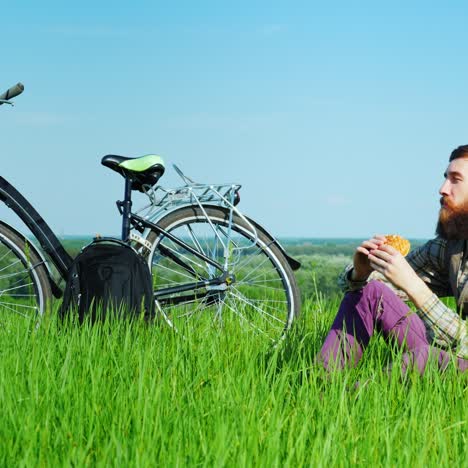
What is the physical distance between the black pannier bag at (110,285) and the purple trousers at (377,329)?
4.24 ft

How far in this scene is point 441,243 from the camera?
3523mm

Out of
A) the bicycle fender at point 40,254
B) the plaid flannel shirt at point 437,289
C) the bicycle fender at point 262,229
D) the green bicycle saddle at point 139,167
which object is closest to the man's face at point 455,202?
the plaid flannel shirt at point 437,289

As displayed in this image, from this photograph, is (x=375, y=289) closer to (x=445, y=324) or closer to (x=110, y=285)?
(x=445, y=324)

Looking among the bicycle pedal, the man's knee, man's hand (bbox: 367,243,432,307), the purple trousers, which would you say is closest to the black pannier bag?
the bicycle pedal

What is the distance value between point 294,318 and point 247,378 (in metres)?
1.86

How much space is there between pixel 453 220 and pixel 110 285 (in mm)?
1944

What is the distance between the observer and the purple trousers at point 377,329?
11.0ft

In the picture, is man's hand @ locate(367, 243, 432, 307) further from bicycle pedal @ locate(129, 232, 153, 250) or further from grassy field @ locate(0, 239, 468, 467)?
bicycle pedal @ locate(129, 232, 153, 250)

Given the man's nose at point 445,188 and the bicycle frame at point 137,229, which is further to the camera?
the bicycle frame at point 137,229

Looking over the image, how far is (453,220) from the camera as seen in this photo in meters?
3.35

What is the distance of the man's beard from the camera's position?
3332 millimetres

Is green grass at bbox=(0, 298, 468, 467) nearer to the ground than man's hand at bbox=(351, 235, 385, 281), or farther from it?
nearer to the ground


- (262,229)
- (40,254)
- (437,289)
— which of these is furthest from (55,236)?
(437,289)

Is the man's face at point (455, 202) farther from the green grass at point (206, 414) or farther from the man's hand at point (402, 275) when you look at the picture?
the green grass at point (206, 414)
